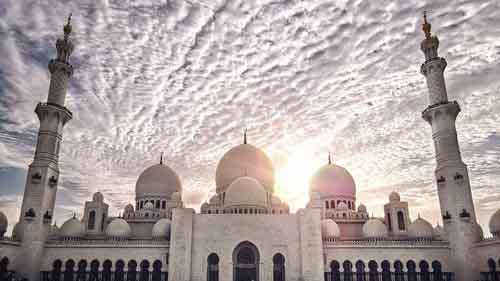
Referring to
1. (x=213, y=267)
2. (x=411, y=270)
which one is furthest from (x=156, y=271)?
(x=411, y=270)

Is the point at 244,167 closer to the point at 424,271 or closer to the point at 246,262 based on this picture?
the point at 246,262

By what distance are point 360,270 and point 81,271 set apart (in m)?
20.5

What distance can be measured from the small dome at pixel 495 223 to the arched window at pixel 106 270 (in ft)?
86.9

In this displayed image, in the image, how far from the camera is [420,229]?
29453mm

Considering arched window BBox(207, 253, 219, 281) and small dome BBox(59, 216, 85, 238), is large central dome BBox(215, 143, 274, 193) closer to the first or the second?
arched window BBox(207, 253, 219, 281)

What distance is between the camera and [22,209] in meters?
26.7

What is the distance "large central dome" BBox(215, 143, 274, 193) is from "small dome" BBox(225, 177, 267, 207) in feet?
14.1

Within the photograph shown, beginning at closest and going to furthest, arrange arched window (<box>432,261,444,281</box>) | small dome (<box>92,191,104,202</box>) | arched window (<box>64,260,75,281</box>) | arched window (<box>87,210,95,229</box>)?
arched window (<box>432,261,444,281</box>)
arched window (<box>64,260,75,281</box>)
arched window (<box>87,210,95,229</box>)
small dome (<box>92,191,104,202</box>)

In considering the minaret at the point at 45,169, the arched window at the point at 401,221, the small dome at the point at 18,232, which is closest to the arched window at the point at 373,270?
the arched window at the point at 401,221

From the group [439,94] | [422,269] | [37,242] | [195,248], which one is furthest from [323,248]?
[37,242]

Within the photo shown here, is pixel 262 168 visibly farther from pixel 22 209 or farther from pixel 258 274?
pixel 22 209

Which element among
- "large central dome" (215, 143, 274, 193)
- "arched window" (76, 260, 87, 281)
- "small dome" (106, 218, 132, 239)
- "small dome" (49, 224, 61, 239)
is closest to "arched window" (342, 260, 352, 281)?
"large central dome" (215, 143, 274, 193)

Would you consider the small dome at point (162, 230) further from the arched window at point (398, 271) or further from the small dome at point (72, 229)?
the arched window at point (398, 271)

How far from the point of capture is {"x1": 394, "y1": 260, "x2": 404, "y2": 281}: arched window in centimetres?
2730
